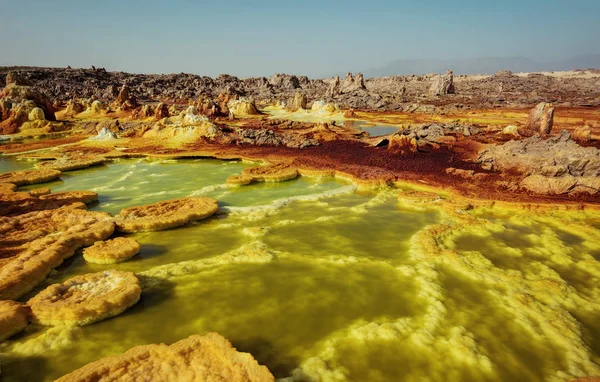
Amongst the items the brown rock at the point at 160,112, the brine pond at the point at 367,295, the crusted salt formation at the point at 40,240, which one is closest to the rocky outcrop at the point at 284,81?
the brown rock at the point at 160,112

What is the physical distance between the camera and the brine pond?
6.14 meters

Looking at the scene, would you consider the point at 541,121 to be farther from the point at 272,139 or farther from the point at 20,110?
the point at 20,110

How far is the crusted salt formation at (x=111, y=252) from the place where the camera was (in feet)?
31.7

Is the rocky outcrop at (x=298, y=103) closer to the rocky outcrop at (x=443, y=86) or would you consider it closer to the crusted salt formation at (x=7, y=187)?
the rocky outcrop at (x=443, y=86)

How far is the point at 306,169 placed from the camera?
64.6 ft

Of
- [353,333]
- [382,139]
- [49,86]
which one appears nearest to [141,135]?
[382,139]

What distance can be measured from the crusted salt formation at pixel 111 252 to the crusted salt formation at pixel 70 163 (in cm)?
1356

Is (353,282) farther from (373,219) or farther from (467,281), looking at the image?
(373,219)

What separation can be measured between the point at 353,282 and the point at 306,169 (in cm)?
1161

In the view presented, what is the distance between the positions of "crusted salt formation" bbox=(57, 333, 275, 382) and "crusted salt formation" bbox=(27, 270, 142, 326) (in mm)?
1910

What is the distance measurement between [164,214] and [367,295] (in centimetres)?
777

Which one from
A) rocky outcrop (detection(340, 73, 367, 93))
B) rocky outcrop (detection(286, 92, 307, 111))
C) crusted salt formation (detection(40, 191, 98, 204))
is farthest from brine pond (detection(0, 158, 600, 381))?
rocky outcrop (detection(340, 73, 367, 93))

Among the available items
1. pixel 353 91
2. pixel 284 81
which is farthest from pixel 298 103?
pixel 284 81

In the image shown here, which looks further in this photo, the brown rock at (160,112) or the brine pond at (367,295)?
the brown rock at (160,112)
